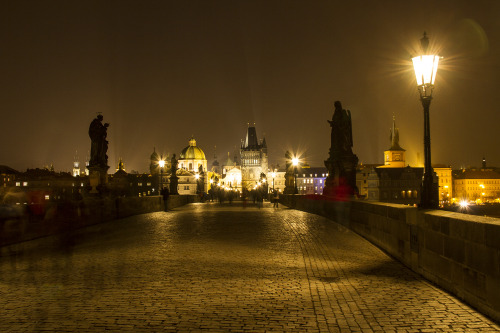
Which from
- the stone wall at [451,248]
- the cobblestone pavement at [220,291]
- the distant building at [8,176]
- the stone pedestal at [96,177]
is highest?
the distant building at [8,176]

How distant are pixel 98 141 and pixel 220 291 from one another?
1941 cm

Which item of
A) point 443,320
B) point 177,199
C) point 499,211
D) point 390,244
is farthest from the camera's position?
point 499,211

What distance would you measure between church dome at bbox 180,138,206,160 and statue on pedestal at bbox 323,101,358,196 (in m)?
140

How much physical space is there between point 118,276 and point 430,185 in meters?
5.75

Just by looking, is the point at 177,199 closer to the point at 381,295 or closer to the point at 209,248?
the point at 209,248

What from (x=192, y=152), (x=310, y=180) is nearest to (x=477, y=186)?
(x=310, y=180)

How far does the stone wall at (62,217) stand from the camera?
42.7 ft

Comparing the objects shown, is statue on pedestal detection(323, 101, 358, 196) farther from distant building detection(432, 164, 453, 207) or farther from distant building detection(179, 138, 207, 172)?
distant building detection(432, 164, 453, 207)

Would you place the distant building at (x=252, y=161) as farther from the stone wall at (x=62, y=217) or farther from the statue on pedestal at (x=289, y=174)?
the stone wall at (x=62, y=217)

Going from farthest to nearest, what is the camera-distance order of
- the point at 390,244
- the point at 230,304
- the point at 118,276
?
the point at 390,244
the point at 118,276
the point at 230,304

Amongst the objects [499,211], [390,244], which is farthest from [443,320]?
[499,211]

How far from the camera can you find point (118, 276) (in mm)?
8398

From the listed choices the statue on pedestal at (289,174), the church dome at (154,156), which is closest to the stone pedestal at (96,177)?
the statue on pedestal at (289,174)

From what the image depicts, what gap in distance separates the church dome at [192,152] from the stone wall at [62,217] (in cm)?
13721
